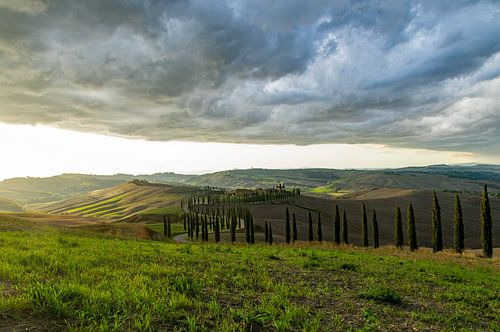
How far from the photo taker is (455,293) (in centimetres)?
1500

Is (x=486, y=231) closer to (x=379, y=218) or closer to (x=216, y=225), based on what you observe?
(x=216, y=225)

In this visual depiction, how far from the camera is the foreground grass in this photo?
24.9 feet

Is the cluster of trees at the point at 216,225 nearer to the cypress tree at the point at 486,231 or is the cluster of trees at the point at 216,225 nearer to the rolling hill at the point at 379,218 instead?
the rolling hill at the point at 379,218

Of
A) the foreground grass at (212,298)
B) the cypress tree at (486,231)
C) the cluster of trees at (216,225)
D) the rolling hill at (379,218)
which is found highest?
the foreground grass at (212,298)

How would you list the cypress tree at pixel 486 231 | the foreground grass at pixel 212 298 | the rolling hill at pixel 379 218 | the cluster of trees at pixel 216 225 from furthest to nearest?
the rolling hill at pixel 379 218, the cluster of trees at pixel 216 225, the cypress tree at pixel 486 231, the foreground grass at pixel 212 298

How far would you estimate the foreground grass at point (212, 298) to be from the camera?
7.58m

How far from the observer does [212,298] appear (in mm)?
10203

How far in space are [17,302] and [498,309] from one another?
57.3 ft

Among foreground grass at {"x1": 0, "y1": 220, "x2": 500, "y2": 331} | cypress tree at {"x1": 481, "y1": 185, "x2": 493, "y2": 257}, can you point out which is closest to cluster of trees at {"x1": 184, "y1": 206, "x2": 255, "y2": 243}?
cypress tree at {"x1": 481, "y1": 185, "x2": 493, "y2": 257}

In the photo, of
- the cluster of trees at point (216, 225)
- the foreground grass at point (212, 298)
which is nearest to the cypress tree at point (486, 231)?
the cluster of trees at point (216, 225)

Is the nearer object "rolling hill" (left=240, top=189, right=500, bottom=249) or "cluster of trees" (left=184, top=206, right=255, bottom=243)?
"cluster of trees" (left=184, top=206, right=255, bottom=243)

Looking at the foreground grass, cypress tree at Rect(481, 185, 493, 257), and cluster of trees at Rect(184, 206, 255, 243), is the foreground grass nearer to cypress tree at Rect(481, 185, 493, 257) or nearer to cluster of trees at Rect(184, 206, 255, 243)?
cypress tree at Rect(481, 185, 493, 257)

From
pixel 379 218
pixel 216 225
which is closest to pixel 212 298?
pixel 216 225

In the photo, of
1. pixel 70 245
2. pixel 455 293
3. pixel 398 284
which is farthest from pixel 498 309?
pixel 70 245
